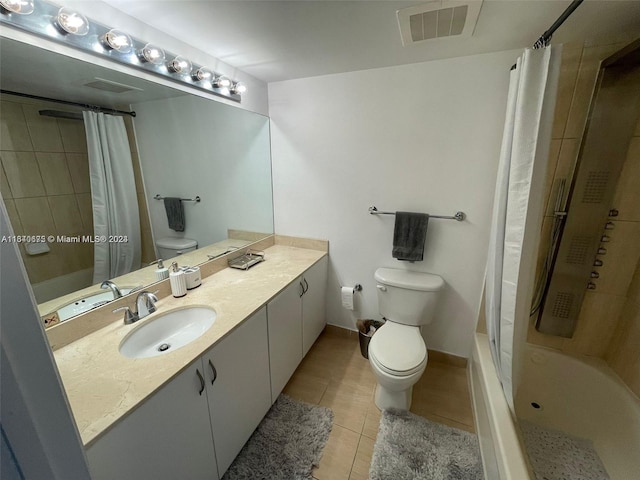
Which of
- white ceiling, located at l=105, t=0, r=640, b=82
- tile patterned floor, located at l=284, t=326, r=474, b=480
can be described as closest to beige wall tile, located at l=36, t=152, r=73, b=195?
white ceiling, located at l=105, t=0, r=640, b=82

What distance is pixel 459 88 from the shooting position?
1599 mm

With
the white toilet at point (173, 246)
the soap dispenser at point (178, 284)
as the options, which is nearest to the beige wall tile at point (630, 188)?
the soap dispenser at point (178, 284)

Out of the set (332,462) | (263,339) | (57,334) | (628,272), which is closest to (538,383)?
(628,272)

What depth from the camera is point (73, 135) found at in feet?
3.79

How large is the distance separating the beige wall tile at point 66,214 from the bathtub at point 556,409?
203 cm

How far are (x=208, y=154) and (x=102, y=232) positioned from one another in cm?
86

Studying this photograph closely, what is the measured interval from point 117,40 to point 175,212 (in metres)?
0.89

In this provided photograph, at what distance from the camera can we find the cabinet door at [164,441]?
780 mm

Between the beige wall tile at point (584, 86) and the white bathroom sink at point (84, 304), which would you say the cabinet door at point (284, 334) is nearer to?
the white bathroom sink at point (84, 304)

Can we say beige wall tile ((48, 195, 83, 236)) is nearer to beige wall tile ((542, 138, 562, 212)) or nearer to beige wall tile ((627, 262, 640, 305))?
beige wall tile ((542, 138, 562, 212))

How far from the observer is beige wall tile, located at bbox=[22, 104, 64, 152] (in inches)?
40.3

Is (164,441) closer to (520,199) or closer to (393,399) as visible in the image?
(393,399)

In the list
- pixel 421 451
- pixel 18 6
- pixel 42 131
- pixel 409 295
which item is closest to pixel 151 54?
pixel 18 6

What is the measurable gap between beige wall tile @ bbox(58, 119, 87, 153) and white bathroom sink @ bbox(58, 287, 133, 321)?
2.15 ft
